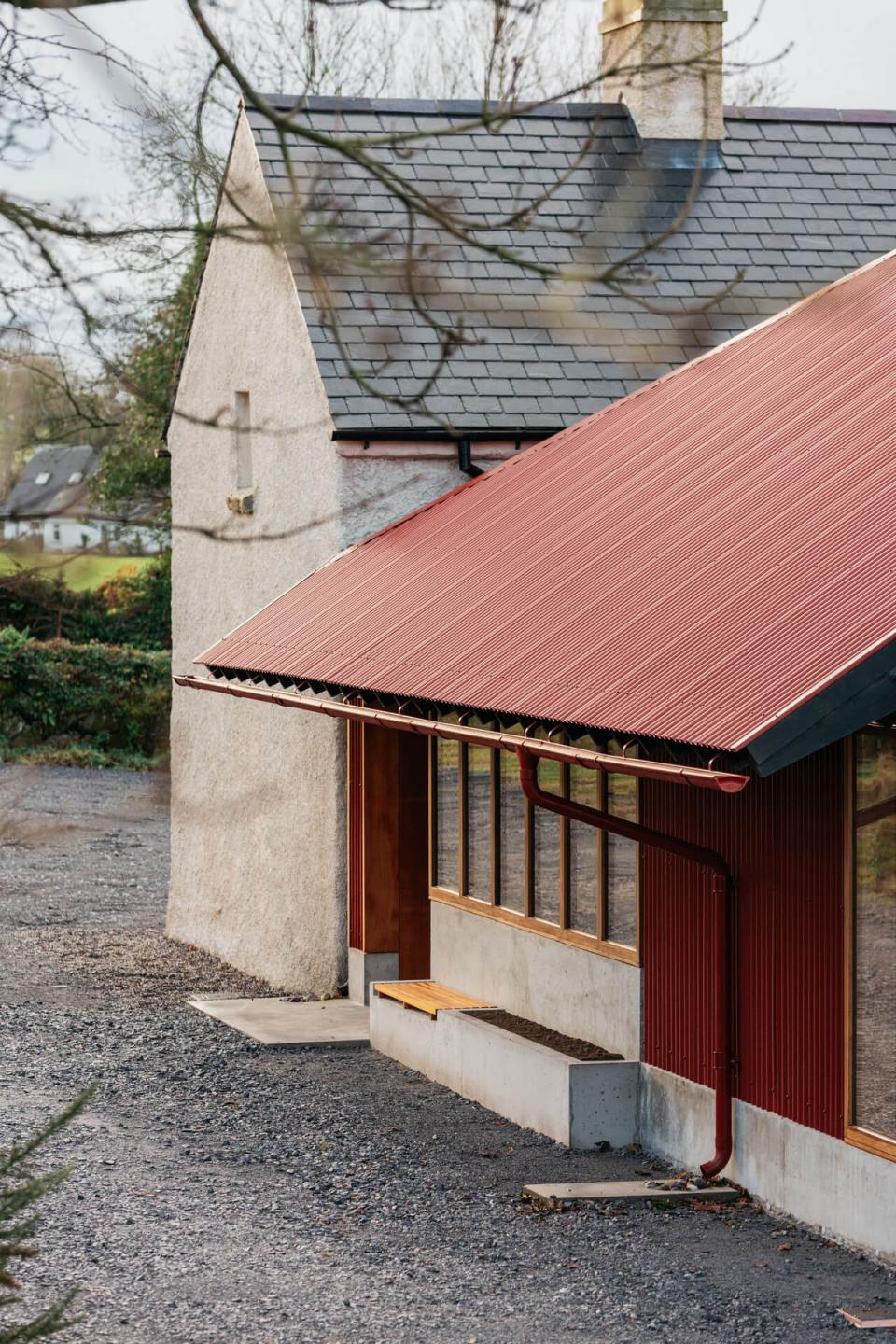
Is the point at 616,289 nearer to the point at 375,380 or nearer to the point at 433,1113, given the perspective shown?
the point at 433,1113

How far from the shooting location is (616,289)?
17.6 feet

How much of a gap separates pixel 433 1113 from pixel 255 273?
7913mm

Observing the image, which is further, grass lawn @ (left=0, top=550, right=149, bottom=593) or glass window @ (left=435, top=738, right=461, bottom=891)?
glass window @ (left=435, top=738, right=461, bottom=891)

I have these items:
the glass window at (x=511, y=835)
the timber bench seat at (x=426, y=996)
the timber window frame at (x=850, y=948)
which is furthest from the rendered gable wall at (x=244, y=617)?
the timber window frame at (x=850, y=948)

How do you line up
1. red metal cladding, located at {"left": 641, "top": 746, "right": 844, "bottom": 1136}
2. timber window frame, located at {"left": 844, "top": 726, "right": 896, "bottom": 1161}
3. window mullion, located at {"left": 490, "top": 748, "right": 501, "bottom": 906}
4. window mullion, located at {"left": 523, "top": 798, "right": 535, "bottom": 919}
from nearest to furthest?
timber window frame, located at {"left": 844, "top": 726, "right": 896, "bottom": 1161}
red metal cladding, located at {"left": 641, "top": 746, "right": 844, "bottom": 1136}
window mullion, located at {"left": 523, "top": 798, "right": 535, "bottom": 919}
window mullion, located at {"left": 490, "top": 748, "right": 501, "bottom": 906}

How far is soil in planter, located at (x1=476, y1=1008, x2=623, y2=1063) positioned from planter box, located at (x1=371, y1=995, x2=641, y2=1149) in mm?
125

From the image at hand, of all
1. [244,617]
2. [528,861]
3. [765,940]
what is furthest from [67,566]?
[244,617]

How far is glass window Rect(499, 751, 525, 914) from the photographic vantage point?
12586 millimetres

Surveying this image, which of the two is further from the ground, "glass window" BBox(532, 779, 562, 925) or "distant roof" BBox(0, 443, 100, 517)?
"distant roof" BBox(0, 443, 100, 517)

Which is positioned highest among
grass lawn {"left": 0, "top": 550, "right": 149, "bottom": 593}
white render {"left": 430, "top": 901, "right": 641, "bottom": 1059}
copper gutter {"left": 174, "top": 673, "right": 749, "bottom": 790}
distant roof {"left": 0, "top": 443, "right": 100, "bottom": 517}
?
distant roof {"left": 0, "top": 443, "right": 100, "bottom": 517}

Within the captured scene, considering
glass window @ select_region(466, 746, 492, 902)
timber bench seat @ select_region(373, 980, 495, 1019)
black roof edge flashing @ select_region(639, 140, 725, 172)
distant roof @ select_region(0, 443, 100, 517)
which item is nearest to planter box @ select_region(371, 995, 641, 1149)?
timber bench seat @ select_region(373, 980, 495, 1019)

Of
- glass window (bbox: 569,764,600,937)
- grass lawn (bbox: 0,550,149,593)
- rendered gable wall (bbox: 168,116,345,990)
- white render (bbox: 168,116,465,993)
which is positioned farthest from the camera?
rendered gable wall (bbox: 168,116,345,990)

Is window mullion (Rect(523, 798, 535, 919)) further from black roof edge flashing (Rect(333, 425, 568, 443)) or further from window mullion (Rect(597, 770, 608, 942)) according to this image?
black roof edge flashing (Rect(333, 425, 568, 443))

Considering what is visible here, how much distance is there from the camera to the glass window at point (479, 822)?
13188 millimetres
